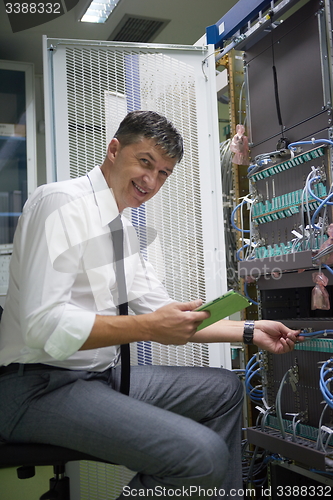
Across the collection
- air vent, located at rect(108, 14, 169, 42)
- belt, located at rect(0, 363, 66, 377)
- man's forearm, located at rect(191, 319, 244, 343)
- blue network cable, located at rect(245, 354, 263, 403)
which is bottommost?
blue network cable, located at rect(245, 354, 263, 403)

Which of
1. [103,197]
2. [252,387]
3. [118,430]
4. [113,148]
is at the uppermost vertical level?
[113,148]

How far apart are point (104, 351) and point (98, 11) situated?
2.61 m

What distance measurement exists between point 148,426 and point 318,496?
3.05 ft

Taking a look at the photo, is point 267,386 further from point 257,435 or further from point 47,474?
point 47,474

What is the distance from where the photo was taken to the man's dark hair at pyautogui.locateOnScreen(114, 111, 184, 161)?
129cm

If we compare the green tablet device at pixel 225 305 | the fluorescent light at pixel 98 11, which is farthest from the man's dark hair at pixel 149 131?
the fluorescent light at pixel 98 11

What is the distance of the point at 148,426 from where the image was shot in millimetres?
976

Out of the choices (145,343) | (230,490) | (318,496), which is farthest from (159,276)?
(318,496)

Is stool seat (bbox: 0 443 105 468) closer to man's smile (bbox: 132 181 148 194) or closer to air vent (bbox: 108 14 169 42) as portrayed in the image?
man's smile (bbox: 132 181 148 194)

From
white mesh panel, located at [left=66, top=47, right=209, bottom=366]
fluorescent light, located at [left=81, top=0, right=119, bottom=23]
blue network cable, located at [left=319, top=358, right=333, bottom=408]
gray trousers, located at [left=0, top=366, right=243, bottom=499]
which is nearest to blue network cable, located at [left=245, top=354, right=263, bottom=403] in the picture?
white mesh panel, located at [left=66, top=47, right=209, bottom=366]

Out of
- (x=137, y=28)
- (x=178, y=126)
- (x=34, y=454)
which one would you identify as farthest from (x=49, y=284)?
(x=137, y=28)

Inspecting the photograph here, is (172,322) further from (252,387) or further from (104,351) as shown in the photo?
(252,387)

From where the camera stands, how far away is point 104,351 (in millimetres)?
1236

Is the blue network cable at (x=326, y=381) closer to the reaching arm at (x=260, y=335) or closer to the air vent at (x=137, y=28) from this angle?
the reaching arm at (x=260, y=335)
